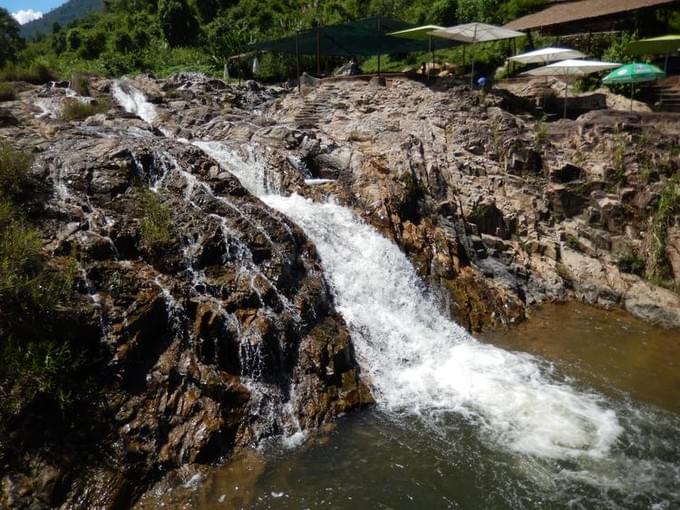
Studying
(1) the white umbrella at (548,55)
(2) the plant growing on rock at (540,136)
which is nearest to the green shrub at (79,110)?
(2) the plant growing on rock at (540,136)

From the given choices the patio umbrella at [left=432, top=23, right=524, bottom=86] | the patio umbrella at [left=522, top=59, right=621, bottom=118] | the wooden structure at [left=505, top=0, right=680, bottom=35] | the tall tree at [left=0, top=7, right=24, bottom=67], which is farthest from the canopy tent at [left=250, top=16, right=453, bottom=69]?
the tall tree at [left=0, top=7, right=24, bottom=67]

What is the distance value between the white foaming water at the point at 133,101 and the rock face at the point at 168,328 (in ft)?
19.8

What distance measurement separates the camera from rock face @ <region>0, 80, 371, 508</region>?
643cm

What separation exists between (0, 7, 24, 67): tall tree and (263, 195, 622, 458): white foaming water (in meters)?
31.1

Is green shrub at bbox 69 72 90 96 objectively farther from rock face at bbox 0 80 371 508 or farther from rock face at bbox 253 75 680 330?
rock face at bbox 253 75 680 330

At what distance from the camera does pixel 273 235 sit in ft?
32.3

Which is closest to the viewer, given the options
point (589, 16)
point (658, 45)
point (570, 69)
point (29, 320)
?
point (29, 320)

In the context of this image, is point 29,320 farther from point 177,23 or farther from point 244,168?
point 177,23

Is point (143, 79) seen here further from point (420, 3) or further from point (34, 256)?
point (420, 3)

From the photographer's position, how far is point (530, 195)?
1336 centimetres

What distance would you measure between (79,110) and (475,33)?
481 inches

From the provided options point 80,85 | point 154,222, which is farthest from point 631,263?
point 80,85

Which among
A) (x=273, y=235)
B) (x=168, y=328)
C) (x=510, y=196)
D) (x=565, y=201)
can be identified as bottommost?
(x=565, y=201)

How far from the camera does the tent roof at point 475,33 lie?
15742 millimetres
